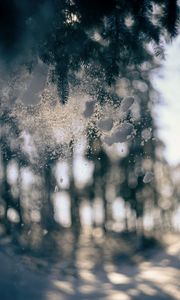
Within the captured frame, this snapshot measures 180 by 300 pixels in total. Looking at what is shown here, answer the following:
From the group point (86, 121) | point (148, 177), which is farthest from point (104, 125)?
point (148, 177)

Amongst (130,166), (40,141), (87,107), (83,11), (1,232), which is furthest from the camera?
(130,166)

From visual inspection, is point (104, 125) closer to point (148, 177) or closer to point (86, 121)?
point (86, 121)

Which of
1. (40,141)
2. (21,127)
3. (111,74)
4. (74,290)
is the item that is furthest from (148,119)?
(111,74)

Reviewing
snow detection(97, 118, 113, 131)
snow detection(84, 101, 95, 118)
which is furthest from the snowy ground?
snow detection(84, 101, 95, 118)

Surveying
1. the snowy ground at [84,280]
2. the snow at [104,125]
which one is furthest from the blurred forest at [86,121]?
the snowy ground at [84,280]

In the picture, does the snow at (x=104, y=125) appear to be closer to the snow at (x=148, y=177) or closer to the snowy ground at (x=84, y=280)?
the snowy ground at (x=84, y=280)

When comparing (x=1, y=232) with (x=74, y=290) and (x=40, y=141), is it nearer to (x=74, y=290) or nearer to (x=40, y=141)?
(x=40, y=141)
